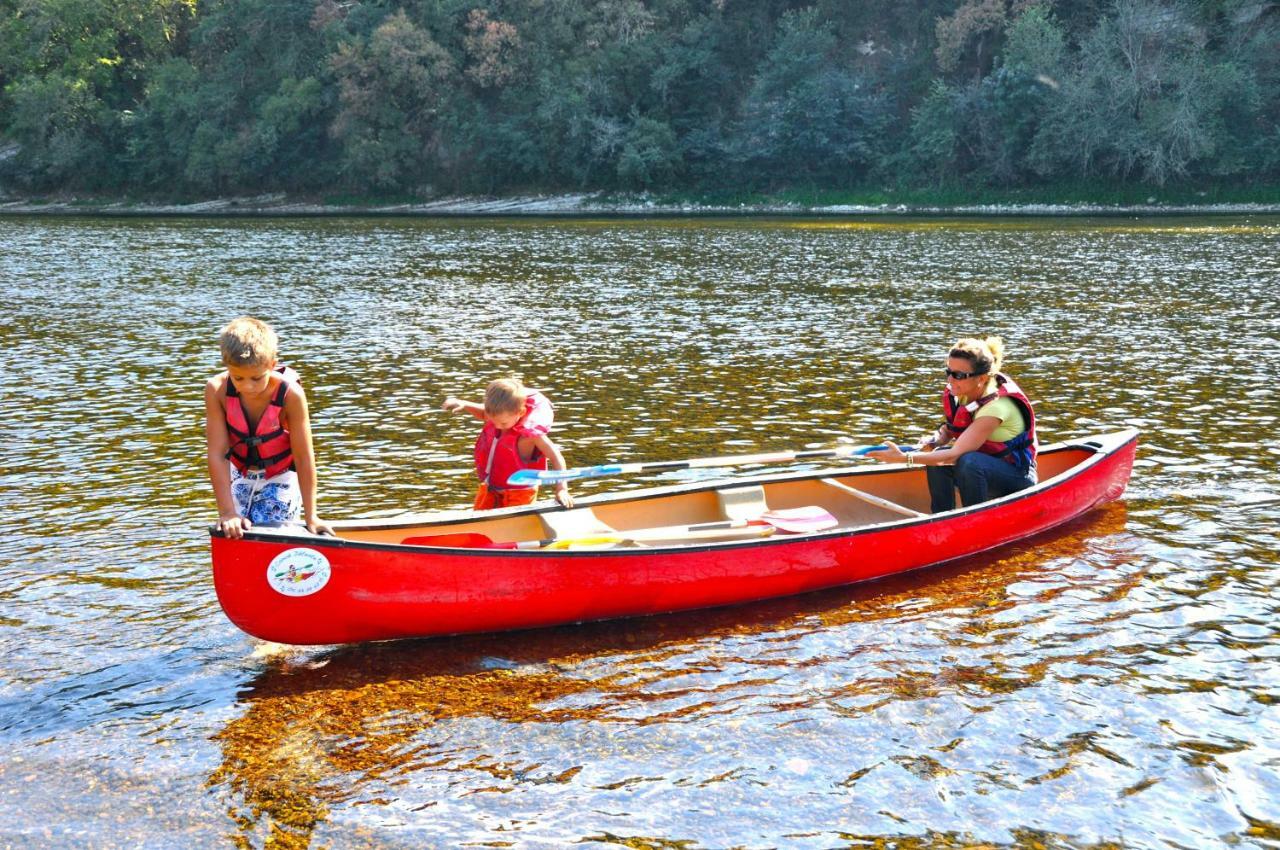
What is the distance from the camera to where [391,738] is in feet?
21.2

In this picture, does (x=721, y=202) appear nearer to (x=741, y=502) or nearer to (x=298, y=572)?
(x=741, y=502)

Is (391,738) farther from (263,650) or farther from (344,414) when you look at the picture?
(344,414)

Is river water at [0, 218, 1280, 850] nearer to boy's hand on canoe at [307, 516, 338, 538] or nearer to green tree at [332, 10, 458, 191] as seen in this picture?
boy's hand on canoe at [307, 516, 338, 538]

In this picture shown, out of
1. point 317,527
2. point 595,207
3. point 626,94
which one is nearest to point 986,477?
point 317,527

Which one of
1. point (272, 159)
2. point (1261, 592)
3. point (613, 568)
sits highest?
point (272, 159)

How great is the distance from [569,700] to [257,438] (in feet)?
7.62

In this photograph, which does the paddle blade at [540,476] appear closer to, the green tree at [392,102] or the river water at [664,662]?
the river water at [664,662]

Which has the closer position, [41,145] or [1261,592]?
[1261,592]

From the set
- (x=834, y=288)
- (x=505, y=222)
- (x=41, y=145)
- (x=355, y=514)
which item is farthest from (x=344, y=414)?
(x=41, y=145)

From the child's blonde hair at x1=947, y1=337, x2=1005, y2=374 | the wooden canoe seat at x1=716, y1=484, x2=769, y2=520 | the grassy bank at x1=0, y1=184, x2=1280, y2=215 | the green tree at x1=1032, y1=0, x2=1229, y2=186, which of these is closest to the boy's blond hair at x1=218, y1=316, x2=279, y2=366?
the wooden canoe seat at x1=716, y1=484, x2=769, y2=520

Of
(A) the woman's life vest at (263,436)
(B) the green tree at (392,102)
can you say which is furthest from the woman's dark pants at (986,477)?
(B) the green tree at (392,102)

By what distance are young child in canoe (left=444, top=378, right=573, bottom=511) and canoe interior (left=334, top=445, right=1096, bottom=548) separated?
301 millimetres

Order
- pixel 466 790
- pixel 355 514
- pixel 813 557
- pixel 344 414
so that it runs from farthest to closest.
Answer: pixel 344 414 < pixel 355 514 < pixel 813 557 < pixel 466 790

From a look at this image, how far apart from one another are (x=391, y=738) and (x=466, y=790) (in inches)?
29.0
